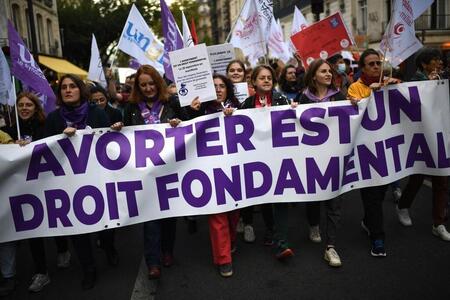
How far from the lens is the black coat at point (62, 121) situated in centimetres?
381

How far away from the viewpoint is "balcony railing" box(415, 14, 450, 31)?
79.4ft

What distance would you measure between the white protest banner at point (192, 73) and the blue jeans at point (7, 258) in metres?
1.98

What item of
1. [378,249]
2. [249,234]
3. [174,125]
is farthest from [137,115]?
[378,249]

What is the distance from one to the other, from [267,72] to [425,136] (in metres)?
1.65

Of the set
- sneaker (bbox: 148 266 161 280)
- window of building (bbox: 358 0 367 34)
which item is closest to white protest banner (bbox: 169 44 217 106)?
sneaker (bbox: 148 266 161 280)

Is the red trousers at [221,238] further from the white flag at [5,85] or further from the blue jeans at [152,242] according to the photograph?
the white flag at [5,85]

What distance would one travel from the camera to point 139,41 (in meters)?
7.07

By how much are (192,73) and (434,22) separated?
2475 cm

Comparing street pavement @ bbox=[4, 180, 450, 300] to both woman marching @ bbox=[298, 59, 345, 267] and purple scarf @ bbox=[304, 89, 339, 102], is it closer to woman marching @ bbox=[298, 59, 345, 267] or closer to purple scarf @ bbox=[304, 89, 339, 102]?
woman marching @ bbox=[298, 59, 345, 267]

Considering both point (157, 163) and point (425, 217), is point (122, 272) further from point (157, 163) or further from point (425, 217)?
point (425, 217)

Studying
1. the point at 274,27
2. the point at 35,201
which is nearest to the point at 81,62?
the point at 274,27

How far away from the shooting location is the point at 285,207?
4012 millimetres

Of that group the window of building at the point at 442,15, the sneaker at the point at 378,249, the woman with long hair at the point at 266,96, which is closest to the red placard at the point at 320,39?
the woman with long hair at the point at 266,96

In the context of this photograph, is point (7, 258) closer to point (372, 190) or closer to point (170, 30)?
point (170, 30)
